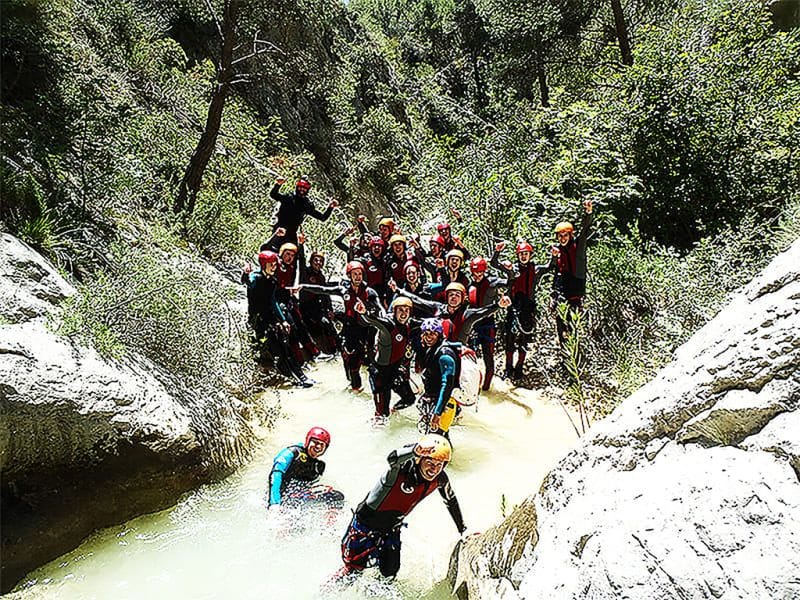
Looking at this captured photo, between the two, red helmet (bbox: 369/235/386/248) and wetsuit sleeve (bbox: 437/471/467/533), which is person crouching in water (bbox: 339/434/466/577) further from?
red helmet (bbox: 369/235/386/248)

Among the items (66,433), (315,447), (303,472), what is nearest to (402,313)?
(315,447)

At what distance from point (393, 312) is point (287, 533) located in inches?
96.1

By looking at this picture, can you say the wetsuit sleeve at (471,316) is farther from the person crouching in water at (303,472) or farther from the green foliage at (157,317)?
the green foliage at (157,317)

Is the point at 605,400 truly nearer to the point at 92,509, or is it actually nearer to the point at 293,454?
the point at 293,454

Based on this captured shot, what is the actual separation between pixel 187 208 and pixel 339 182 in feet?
34.6

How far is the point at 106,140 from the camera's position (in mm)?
7531

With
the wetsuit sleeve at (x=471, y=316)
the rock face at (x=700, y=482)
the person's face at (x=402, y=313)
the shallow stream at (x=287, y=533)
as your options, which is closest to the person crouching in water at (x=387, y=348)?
the person's face at (x=402, y=313)

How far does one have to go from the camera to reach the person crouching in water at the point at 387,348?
5773 mm

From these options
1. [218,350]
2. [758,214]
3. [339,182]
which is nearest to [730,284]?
[758,214]

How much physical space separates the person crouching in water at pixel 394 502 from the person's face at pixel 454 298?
254 centimetres

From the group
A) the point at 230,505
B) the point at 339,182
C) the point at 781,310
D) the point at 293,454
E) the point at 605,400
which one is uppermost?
the point at 339,182

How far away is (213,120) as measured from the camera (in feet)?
30.7

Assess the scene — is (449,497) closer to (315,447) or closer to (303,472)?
(315,447)

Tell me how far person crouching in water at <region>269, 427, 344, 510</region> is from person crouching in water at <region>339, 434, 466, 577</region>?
0.72 meters
